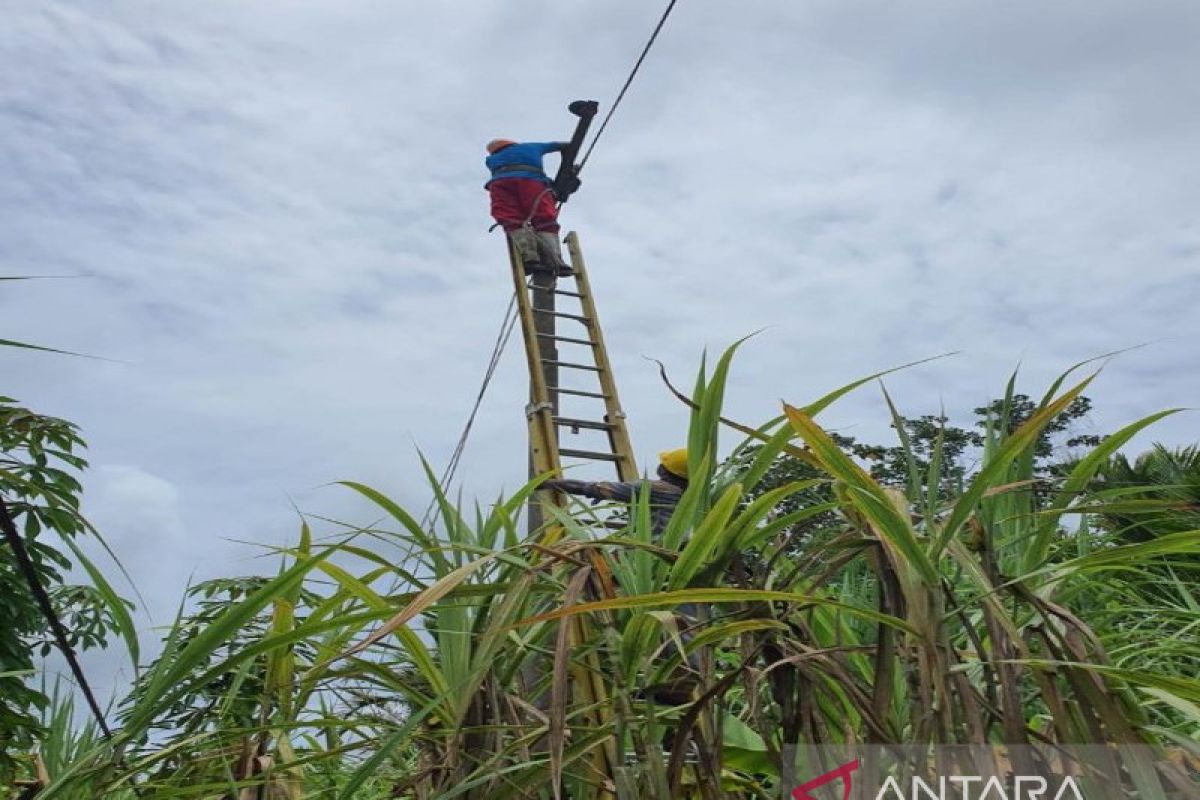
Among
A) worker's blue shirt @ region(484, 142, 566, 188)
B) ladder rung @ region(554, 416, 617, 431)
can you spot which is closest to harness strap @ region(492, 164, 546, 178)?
worker's blue shirt @ region(484, 142, 566, 188)

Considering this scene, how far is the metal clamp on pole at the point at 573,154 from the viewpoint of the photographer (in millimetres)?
6789

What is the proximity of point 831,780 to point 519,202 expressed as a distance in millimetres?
6175

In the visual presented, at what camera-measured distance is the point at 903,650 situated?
1026 millimetres

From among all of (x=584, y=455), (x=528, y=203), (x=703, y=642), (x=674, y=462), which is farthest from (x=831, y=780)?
(x=528, y=203)

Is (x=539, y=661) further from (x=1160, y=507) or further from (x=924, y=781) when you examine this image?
(x=1160, y=507)

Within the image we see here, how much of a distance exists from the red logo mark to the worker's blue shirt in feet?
20.4

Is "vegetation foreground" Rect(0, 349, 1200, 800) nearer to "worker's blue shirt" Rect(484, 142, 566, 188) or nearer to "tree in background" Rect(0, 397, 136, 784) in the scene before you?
"tree in background" Rect(0, 397, 136, 784)

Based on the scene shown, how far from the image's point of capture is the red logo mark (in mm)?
1027

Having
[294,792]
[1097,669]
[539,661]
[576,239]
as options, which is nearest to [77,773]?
[294,792]

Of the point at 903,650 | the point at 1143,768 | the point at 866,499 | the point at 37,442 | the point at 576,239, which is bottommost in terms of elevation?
the point at 1143,768

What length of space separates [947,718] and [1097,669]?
0.12 m

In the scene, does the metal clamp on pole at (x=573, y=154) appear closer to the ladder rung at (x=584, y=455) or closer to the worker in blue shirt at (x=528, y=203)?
the worker in blue shirt at (x=528, y=203)

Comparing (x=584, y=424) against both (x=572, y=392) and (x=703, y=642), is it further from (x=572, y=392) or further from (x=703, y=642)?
(x=703, y=642)

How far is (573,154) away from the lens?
7059 millimetres
